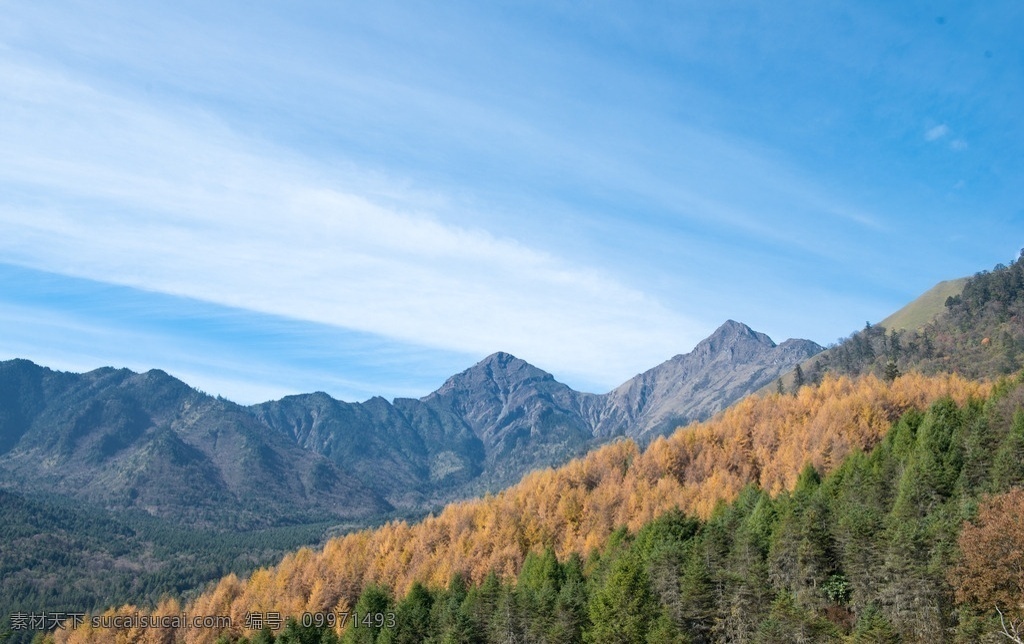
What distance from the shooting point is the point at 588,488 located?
186875 mm

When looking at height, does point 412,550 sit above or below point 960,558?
below

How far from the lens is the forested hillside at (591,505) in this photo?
142000mm

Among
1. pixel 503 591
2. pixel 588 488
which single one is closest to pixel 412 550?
pixel 588 488

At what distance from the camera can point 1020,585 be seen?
2303 inches

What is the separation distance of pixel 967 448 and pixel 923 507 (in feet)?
50.3

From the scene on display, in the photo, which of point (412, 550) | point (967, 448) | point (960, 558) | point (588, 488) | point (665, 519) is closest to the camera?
point (960, 558)

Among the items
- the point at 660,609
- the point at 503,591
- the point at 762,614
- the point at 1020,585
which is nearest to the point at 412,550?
the point at 503,591

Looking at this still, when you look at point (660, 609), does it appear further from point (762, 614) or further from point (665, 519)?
point (665, 519)

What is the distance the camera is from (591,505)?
536ft

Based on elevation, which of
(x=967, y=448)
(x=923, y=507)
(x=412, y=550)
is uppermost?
(x=967, y=448)

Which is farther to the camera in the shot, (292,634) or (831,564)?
(292,634)

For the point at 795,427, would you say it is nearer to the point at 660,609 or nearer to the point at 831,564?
the point at 831,564

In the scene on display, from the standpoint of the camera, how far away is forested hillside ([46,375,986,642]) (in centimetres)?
14200

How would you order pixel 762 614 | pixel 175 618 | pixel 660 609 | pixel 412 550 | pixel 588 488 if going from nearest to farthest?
pixel 762 614 < pixel 660 609 < pixel 175 618 < pixel 412 550 < pixel 588 488
